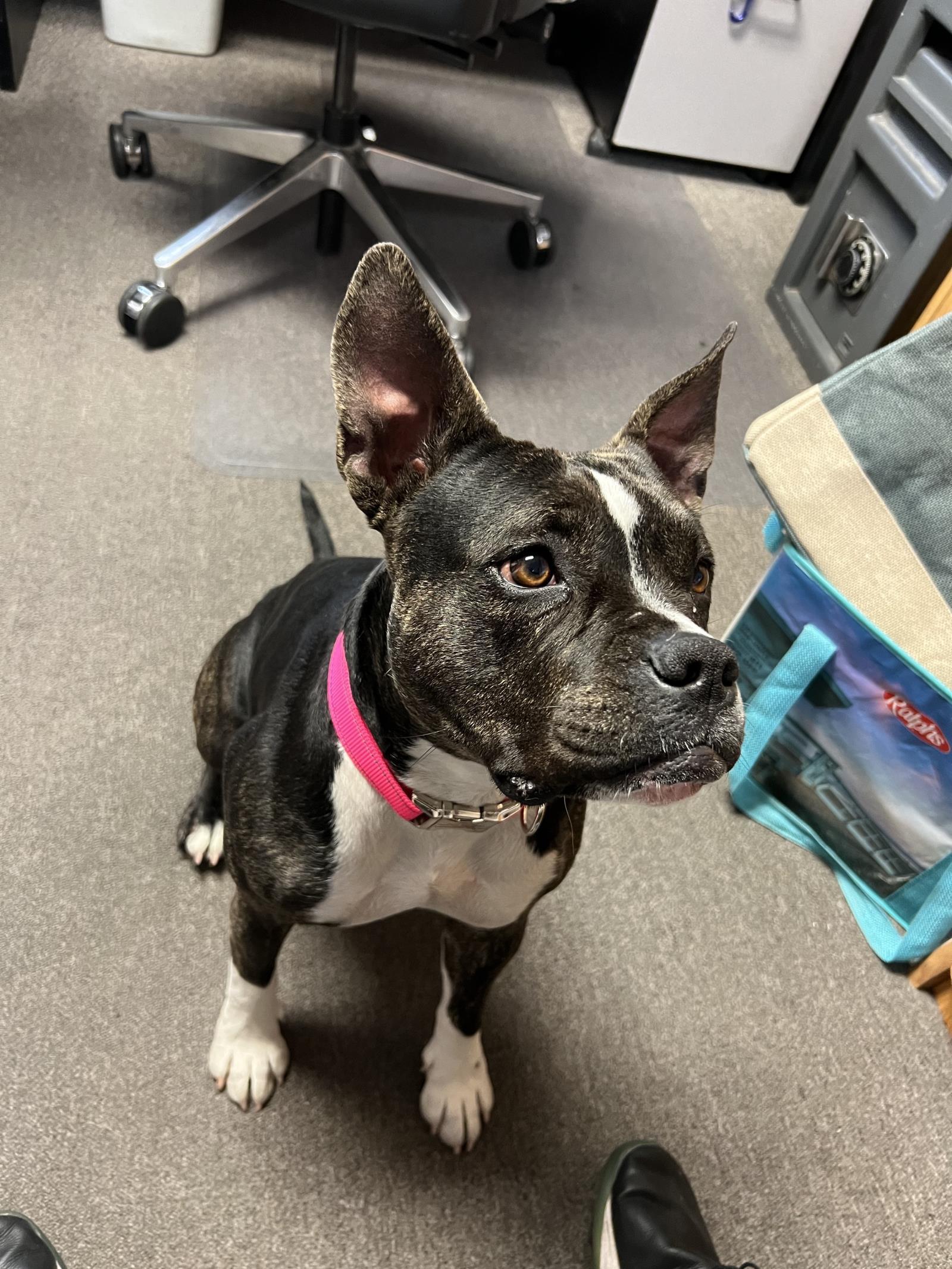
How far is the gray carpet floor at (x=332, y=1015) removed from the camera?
1470 millimetres

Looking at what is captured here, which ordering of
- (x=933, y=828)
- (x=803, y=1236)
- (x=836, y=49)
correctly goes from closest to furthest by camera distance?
1. (x=803, y=1236)
2. (x=933, y=828)
3. (x=836, y=49)

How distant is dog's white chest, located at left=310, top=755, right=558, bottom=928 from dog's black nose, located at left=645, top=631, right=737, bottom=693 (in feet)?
1.27

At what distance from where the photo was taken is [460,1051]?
1.53 m

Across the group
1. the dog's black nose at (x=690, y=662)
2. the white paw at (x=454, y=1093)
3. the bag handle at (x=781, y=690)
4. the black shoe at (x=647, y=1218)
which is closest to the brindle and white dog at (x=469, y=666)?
the dog's black nose at (x=690, y=662)

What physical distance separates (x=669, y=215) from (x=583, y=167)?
0.42 meters

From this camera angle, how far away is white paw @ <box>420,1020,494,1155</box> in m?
1.53

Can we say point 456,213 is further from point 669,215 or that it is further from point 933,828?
point 933,828

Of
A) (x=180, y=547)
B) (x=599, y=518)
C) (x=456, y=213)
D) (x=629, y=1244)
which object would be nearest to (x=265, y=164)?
(x=456, y=213)

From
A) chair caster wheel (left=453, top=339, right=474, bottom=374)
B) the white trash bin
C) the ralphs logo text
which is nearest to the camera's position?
the ralphs logo text

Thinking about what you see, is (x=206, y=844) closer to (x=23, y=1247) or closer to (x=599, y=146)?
(x=23, y=1247)

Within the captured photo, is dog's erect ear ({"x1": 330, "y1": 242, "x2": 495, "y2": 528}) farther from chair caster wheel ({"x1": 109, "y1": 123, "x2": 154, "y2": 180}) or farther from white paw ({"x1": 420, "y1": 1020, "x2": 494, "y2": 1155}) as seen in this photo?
chair caster wheel ({"x1": 109, "y1": 123, "x2": 154, "y2": 180})

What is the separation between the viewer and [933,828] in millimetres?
1753

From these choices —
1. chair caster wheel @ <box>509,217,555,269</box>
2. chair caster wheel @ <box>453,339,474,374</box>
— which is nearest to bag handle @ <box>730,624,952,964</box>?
chair caster wheel @ <box>453,339,474,374</box>

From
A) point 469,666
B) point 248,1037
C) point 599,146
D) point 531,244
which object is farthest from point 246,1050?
point 599,146
